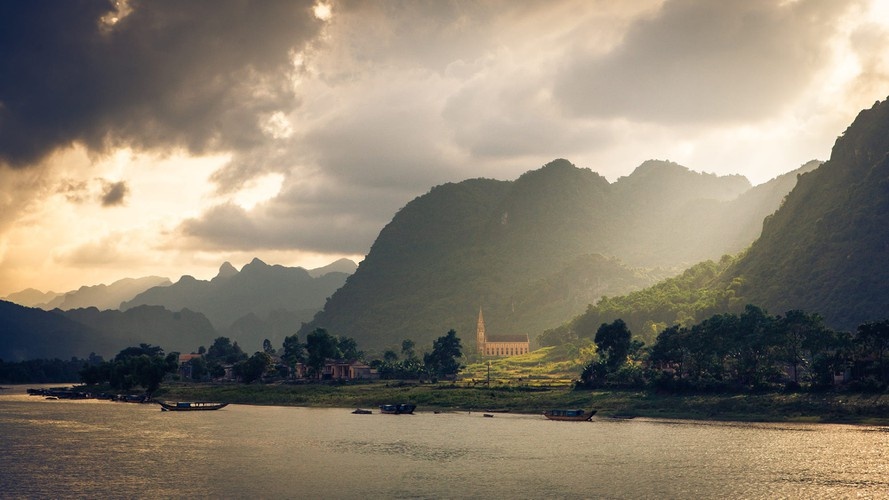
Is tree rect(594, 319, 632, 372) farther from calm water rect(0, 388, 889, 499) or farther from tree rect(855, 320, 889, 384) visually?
tree rect(855, 320, 889, 384)

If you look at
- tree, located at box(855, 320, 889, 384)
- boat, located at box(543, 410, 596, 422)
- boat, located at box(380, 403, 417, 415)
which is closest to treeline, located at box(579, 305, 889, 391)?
tree, located at box(855, 320, 889, 384)

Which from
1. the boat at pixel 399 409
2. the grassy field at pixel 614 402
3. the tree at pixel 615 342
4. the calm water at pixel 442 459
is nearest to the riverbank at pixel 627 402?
the grassy field at pixel 614 402

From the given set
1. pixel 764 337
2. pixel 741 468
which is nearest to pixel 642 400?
pixel 764 337

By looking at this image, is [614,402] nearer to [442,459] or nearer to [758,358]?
[758,358]

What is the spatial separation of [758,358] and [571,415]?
40523 millimetres

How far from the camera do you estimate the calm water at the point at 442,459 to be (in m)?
76.3

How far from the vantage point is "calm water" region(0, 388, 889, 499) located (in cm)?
7631

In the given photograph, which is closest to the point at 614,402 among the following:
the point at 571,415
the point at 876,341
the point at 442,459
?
the point at 571,415

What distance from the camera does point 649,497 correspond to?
2852 inches

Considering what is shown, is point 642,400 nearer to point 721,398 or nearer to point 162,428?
point 721,398

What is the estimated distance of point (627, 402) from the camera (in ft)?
512

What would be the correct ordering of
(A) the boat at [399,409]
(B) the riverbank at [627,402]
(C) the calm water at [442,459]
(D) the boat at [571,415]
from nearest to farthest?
(C) the calm water at [442,459] < (B) the riverbank at [627,402] < (D) the boat at [571,415] < (A) the boat at [399,409]

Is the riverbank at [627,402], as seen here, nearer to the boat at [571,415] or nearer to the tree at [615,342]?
the boat at [571,415]

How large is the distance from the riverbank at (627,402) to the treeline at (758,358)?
3.96 metres
